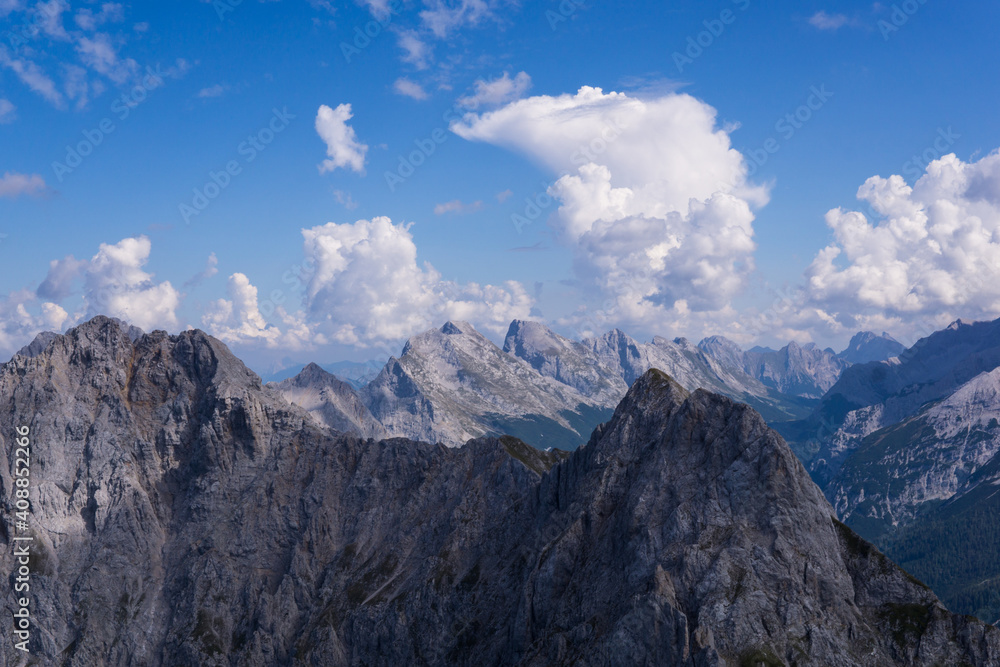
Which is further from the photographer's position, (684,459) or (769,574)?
(684,459)

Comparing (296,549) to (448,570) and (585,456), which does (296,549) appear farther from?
(585,456)

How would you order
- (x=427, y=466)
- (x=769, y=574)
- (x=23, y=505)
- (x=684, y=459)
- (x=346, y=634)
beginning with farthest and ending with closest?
(x=427, y=466) → (x=23, y=505) → (x=346, y=634) → (x=684, y=459) → (x=769, y=574)

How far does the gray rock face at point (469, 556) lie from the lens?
97750 mm

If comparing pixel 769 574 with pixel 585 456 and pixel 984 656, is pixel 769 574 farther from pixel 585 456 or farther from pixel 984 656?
pixel 585 456

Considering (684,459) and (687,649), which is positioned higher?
(684,459)

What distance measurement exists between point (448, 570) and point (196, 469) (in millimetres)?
89277

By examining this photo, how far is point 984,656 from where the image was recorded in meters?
90.0

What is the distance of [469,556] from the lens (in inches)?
6324

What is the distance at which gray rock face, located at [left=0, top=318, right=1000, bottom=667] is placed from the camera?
97.8 m

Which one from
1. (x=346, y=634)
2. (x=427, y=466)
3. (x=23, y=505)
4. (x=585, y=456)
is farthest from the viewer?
(x=427, y=466)

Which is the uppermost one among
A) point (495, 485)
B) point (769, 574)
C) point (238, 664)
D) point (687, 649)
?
point (495, 485)

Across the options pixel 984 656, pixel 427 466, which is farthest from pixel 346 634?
pixel 984 656

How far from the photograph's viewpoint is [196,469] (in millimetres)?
198500

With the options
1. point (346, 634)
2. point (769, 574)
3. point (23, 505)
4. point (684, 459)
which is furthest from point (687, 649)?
point (23, 505)
